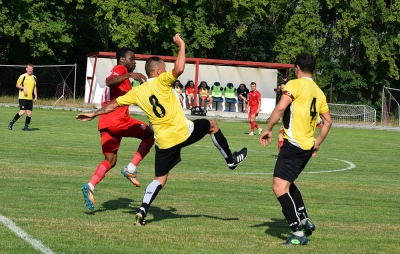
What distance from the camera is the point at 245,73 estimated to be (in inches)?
1900

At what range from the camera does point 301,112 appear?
8.45 m

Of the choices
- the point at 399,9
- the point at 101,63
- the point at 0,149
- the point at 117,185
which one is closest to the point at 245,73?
the point at 101,63

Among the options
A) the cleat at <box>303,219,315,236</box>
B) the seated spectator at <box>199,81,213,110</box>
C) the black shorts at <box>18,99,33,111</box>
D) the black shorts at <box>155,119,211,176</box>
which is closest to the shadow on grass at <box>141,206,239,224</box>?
the black shorts at <box>155,119,211,176</box>

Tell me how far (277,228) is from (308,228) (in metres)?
0.81

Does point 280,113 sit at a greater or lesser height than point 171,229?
greater

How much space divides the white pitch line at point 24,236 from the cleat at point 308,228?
3002 mm

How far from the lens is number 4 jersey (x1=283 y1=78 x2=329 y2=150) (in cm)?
841

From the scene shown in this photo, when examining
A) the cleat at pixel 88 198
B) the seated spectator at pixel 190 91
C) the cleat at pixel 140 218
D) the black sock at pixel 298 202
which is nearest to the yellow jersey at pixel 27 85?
the cleat at pixel 88 198

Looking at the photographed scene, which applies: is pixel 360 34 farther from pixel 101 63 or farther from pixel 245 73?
pixel 101 63

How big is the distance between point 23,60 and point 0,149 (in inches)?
1391

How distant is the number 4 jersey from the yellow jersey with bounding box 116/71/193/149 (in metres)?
1.37

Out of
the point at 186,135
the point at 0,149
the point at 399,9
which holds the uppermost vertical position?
the point at 399,9

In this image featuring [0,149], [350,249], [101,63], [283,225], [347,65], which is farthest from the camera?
[347,65]

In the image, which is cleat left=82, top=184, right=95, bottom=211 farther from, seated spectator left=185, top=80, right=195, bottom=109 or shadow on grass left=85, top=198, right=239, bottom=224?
seated spectator left=185, top=80, right=195, bottom=109
